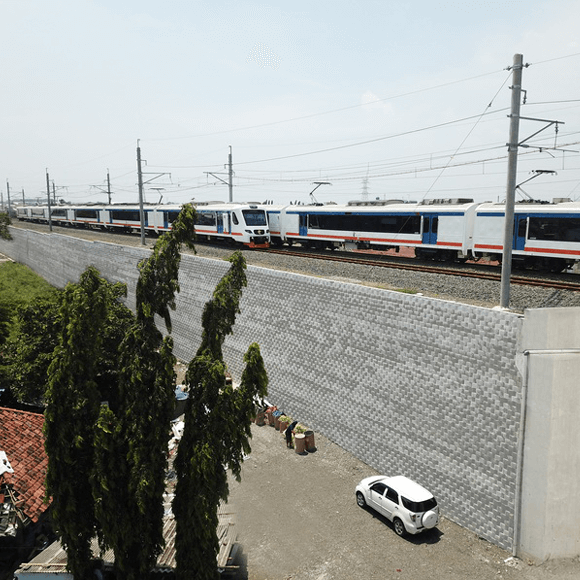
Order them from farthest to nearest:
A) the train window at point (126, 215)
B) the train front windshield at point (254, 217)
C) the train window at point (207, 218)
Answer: the train window at point (126, 215)
the train window at point (207, 218)
the train front windshield at point (254, 217)

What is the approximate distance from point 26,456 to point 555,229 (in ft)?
63.2

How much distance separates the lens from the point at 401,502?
11352mm

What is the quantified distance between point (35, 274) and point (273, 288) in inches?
1498

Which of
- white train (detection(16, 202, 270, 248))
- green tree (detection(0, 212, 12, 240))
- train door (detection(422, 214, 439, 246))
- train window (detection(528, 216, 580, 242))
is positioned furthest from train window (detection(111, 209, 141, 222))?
train window (detection(528, 216, 580, 242))

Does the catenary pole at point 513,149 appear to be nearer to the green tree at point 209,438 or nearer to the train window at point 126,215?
the green tree at point 209,438

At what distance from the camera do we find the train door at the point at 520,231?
66.4 ft

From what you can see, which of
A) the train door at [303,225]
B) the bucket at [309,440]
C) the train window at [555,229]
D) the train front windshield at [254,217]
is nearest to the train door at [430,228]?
the train window at [555,229]

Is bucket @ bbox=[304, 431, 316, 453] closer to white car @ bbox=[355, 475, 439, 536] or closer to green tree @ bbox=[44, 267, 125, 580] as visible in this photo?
white car @ bbox=[355, 475, 439, 536]

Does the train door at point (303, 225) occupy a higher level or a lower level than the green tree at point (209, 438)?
higher

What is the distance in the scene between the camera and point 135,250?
90.7 feet

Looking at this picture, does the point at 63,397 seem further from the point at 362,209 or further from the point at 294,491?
the point at 362,209

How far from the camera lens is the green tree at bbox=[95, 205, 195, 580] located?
736 centimetres

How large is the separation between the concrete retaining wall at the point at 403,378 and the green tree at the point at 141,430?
23.3ft

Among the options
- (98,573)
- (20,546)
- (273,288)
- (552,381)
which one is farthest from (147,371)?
(273,288)
